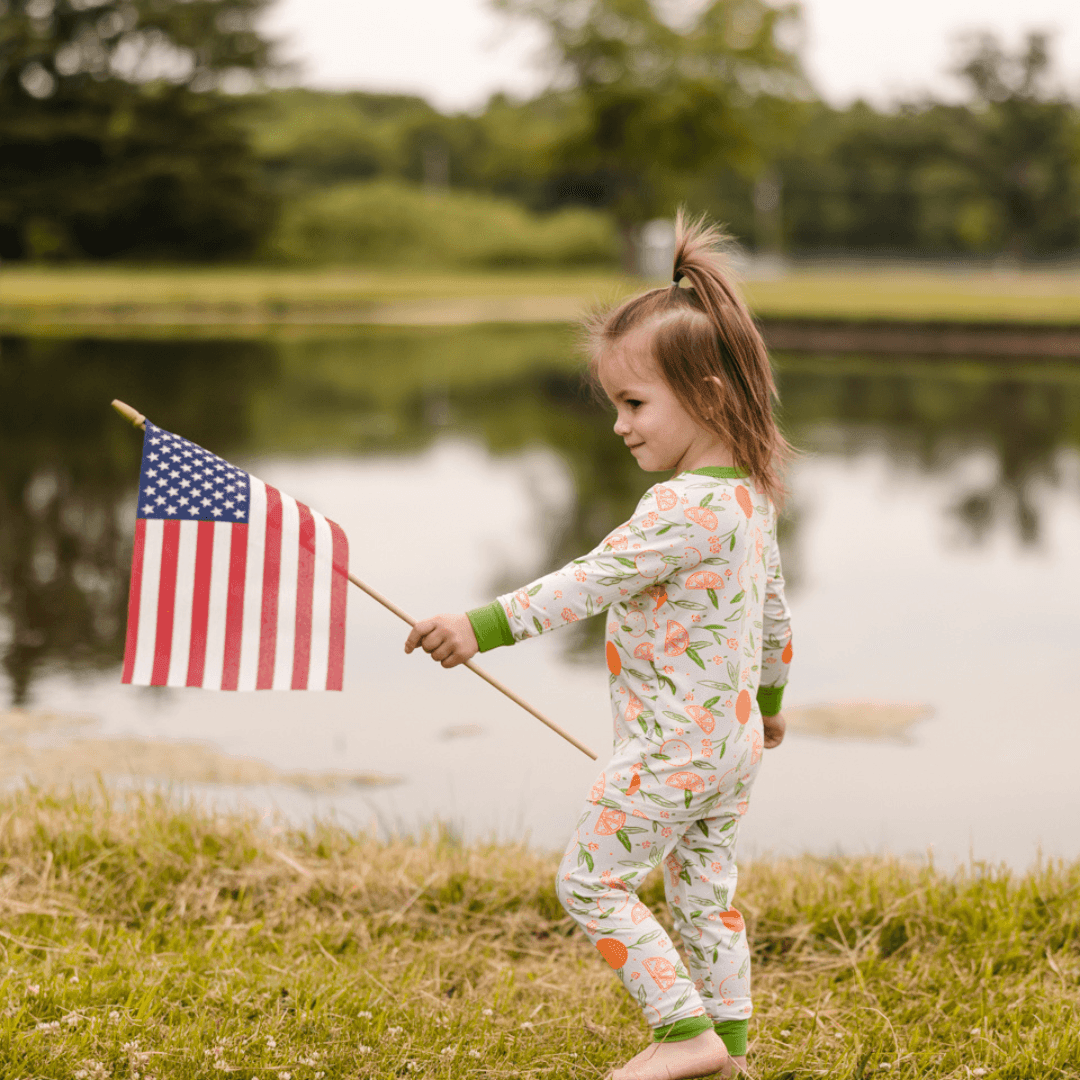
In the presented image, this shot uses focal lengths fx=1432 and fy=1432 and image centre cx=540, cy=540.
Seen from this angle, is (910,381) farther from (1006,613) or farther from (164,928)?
(164,928)

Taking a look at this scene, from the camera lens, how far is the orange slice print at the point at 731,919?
2494mm

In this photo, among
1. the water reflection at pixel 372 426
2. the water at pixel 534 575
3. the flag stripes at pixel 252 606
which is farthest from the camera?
the water reflection at pixel 372 426

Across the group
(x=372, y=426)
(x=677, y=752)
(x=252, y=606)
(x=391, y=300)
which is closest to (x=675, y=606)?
(x=677, y=752)

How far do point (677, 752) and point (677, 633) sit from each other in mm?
192

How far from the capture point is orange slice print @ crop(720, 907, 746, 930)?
2.49 metres

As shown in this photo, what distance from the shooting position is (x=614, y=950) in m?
2.36

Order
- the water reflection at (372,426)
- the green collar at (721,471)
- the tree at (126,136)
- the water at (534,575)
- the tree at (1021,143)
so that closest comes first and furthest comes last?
1. the green collar at (721,471)
2. the water at (534,575)
3. the water reflection at (372,426)
4. the tree at (126,136)
5. the tree at (1021,143)

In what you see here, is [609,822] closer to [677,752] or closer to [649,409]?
[677,752]

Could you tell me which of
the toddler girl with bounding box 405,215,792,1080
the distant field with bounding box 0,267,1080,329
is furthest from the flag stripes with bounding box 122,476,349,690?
the distant field with bounding box 0,267,1080,329

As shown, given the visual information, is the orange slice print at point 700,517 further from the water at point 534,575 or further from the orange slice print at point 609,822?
the water at point 534,575

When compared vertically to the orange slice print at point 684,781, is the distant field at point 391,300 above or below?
above

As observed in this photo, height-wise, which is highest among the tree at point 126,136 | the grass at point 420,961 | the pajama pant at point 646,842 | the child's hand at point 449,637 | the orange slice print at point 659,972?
the tree at point 126,136

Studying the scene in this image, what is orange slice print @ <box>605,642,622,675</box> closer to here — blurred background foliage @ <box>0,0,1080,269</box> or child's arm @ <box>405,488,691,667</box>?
child's arm @ <box>405,488,691,667</box>

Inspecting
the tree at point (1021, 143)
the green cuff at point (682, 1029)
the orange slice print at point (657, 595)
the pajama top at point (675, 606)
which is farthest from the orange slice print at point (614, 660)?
the tree at point (1021, 143)
